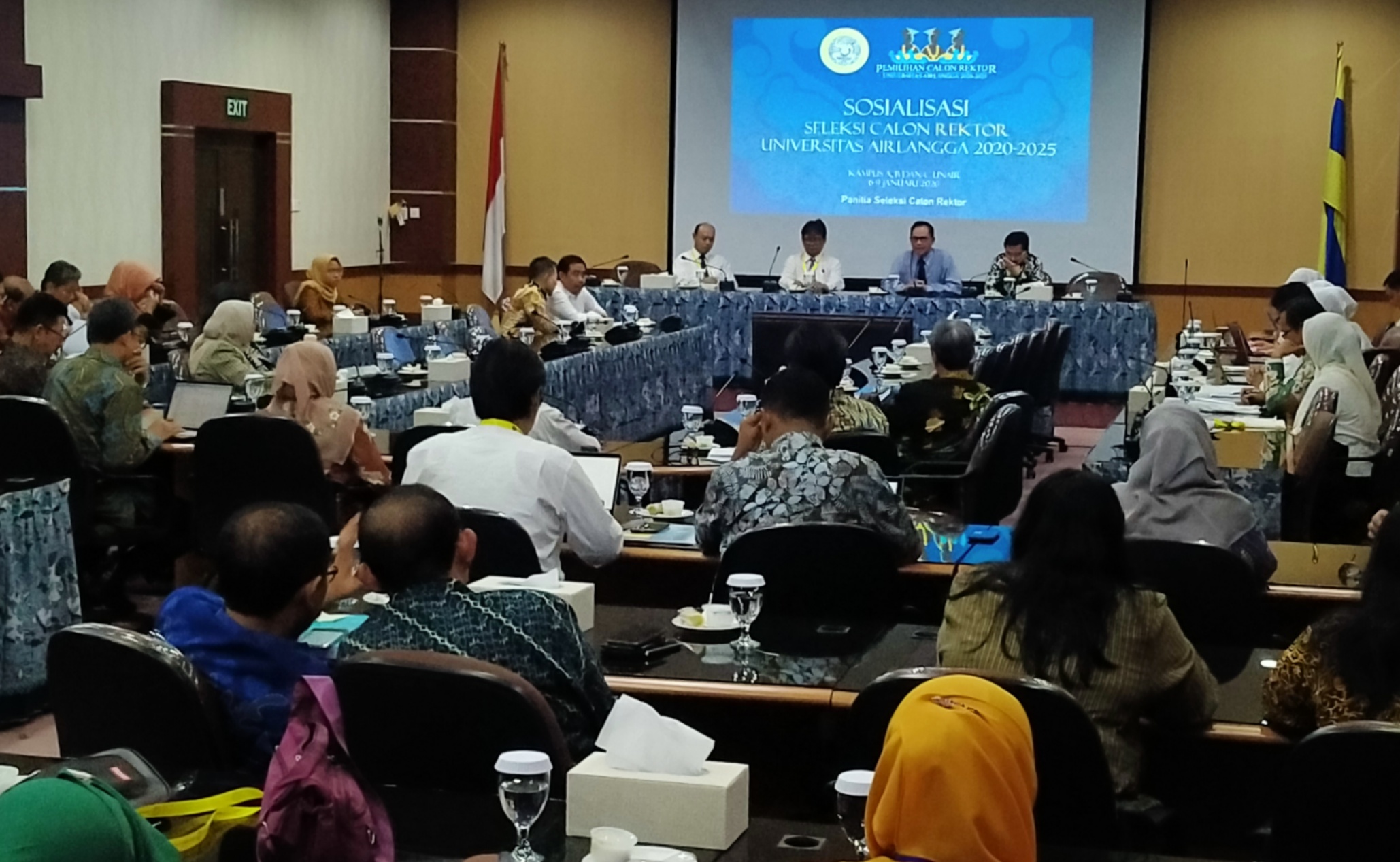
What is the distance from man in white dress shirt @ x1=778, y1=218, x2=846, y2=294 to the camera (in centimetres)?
1262

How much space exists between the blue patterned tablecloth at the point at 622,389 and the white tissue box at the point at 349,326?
1236 millimetres

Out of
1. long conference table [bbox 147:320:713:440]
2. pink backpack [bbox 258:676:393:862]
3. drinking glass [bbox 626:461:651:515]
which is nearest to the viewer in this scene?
pink backpack [bbox 258:676:393:862]

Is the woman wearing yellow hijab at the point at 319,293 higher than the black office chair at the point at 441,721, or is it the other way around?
the woman wearing yellow hijab at the point at 319,293

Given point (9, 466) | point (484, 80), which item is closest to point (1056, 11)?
point (484, 80)

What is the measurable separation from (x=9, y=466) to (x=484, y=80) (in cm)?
986

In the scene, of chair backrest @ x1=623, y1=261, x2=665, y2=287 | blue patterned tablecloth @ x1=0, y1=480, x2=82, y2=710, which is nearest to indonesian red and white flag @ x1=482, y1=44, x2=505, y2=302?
chair backrest @ x1=623, y1=261, x2=665, y2=287

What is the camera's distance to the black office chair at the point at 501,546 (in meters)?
4.04

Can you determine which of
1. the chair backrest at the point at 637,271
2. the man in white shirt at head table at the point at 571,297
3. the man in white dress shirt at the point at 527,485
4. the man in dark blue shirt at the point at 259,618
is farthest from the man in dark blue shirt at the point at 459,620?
the chair backrest at the point at 637,271

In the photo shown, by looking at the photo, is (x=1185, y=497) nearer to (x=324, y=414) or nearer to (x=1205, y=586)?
(x=1205, y=586)

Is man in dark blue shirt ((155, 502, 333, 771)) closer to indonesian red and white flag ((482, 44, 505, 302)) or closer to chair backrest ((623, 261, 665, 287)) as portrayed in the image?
chair backrest ((623, 261, 665, 287))

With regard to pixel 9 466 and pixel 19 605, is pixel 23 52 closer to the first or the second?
pixel 9 466

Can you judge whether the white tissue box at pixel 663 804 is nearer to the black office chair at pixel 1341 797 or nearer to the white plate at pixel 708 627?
the black office chair at pixel 1341 797

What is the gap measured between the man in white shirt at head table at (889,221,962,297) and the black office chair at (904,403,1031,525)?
609 centimetres

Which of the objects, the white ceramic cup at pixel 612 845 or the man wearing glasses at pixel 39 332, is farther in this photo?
the man wearing glasses at pixel 39 332
